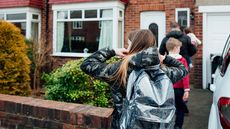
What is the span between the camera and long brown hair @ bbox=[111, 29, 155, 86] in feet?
8.30

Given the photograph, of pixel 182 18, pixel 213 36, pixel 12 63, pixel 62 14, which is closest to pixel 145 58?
pixel 12 63

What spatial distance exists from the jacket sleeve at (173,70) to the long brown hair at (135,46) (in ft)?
1.02

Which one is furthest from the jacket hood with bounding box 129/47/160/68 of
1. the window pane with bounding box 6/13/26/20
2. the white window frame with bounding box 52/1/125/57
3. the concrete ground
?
the window pane with bounding box 6/13/26/20

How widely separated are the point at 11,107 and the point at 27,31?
856 cm

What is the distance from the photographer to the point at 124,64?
2.53 meters

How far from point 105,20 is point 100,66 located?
Result: 8.93 m

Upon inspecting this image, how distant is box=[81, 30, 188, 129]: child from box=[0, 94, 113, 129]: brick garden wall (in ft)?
4.22

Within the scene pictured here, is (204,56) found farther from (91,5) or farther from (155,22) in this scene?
(91,5)

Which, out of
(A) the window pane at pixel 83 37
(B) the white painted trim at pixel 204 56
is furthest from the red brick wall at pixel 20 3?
(B) the white painted trim at pixel 204 56

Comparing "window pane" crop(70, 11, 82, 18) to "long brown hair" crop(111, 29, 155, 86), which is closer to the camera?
"long brown hair" crop(111, 29, 155, 86)

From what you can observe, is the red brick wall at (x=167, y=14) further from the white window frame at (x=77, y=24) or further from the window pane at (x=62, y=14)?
the white window frame at (x=77, y=24)

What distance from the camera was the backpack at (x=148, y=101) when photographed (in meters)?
2.31

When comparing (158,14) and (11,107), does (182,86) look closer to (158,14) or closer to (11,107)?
(11,107)

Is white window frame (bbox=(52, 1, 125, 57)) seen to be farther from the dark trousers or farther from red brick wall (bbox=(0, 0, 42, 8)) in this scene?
the dark trousers
